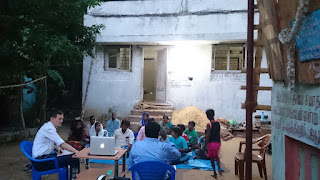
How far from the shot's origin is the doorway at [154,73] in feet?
39.0

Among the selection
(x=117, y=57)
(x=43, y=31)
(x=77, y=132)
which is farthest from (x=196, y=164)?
(x=117, y=57)

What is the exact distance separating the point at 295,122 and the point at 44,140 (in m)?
4.06

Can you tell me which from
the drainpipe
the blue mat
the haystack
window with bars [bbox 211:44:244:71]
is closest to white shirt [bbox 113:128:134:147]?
the blue mat

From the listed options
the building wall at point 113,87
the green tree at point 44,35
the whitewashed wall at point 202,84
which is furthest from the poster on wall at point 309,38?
the building wall at point 113,87

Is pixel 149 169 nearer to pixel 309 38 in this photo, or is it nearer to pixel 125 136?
pixel 309 38

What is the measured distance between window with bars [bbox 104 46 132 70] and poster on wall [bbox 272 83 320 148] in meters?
9.07

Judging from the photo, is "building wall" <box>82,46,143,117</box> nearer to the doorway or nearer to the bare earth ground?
the doorway

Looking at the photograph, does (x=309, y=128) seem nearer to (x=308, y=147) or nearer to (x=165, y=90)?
(x=308, y=147)

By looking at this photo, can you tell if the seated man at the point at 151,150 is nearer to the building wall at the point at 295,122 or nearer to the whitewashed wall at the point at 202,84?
the building wall at the point at 295,122

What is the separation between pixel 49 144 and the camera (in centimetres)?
459

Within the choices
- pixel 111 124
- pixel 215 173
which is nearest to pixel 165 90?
pixel 111 124

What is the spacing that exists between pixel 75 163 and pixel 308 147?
398 centimetres

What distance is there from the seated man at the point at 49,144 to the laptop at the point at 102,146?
41cm

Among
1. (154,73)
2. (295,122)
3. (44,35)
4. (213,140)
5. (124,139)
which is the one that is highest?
(44,35)
